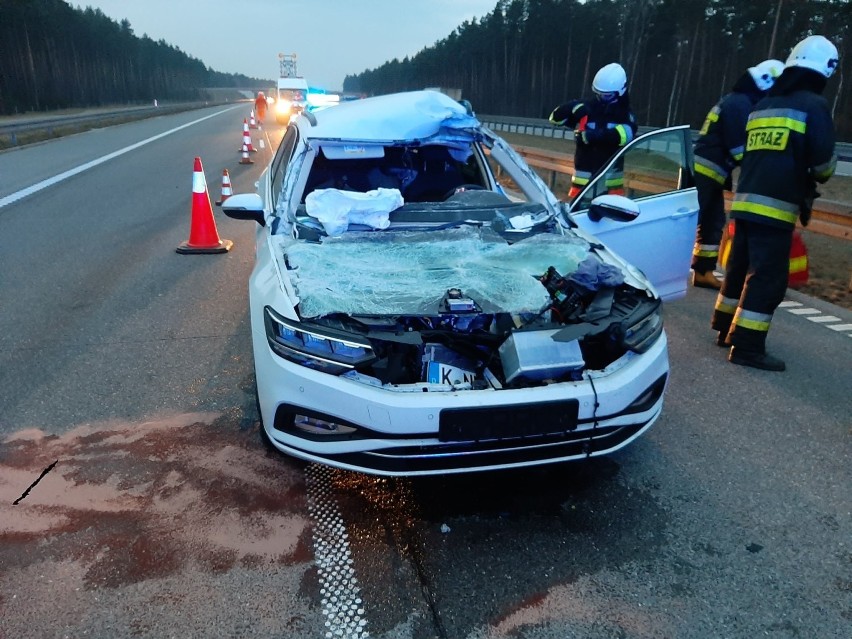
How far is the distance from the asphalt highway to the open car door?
0.69 metres

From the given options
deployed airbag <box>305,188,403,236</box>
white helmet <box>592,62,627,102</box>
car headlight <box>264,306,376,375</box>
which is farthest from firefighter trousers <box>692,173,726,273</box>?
car headlight <box>264,306,376,375</box>

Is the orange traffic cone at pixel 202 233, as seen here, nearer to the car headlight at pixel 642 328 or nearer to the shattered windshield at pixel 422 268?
the shattered windshield at pixel 422 268

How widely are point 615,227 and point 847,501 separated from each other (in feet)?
6.67

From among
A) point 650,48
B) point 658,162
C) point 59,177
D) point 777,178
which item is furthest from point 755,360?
point 650,48

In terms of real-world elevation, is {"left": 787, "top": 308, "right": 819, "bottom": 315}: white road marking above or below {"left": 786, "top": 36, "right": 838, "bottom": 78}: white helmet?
below

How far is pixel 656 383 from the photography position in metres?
2.75

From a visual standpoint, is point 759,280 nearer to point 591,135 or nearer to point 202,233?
point 591,135

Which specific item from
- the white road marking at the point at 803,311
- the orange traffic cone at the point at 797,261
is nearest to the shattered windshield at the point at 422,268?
the white road marking at the point at 803,311

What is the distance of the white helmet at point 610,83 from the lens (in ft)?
20.3

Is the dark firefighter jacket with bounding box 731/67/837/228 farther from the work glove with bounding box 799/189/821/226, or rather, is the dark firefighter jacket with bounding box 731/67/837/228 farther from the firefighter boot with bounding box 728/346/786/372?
the firefighter boot with bounding box 728/346/786/372

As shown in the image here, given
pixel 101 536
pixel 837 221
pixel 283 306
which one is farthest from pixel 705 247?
pixel 101 536

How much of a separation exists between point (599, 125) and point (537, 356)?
4.63 m

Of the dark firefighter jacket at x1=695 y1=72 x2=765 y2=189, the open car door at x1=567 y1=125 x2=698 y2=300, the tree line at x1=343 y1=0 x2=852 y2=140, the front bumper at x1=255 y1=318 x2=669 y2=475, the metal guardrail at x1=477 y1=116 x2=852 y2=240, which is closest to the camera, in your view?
the front bumper at x1=255 y1=318 x2=669 y2=475

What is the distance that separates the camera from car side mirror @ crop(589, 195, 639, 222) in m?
3.88
